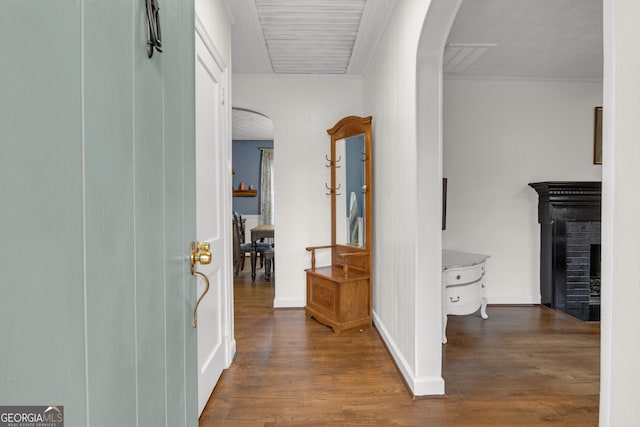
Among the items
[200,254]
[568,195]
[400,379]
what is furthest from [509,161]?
[200,254]

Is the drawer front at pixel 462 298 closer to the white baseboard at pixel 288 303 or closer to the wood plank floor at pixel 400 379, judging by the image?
the wood plank floor at pixel 400 379

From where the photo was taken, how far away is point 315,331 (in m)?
3.29

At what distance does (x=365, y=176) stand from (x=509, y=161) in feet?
6.17

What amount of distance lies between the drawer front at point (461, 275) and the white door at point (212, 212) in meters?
1.75

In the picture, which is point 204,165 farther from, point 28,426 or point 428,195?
point 28,426

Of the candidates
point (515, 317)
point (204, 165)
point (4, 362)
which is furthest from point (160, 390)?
point (515, 317)

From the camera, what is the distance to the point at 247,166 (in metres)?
8.45

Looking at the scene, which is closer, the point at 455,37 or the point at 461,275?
the point at 461,275

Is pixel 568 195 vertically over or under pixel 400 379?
over

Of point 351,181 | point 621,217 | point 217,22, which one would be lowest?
point 621,217

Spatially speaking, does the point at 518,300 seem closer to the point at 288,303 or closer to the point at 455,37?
the point at 288,303

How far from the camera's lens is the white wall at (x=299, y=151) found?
4.02 m

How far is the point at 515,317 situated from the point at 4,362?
4.18m

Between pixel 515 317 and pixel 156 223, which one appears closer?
pixel 156 223
